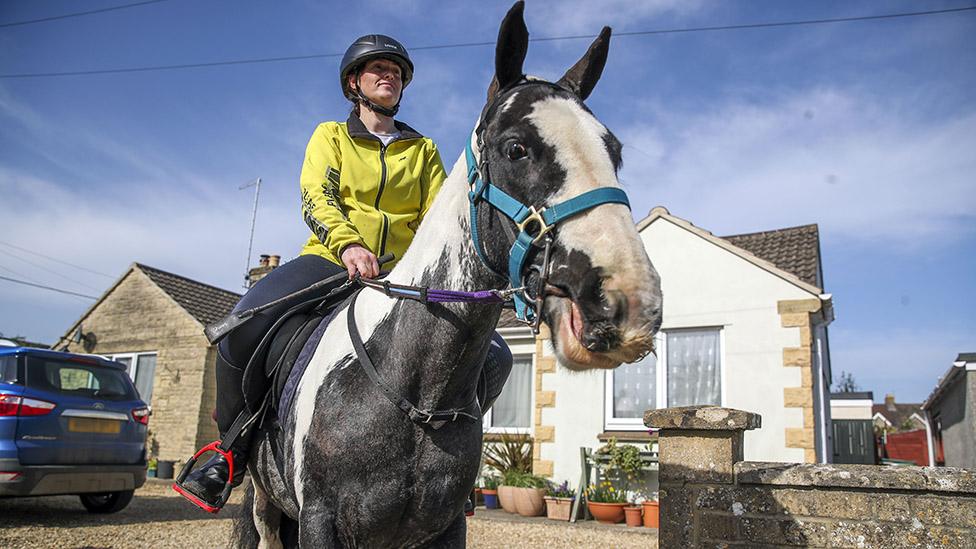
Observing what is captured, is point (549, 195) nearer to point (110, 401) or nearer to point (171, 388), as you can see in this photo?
point (110, 401)

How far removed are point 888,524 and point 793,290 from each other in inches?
316

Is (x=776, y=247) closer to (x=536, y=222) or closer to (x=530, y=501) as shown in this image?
(x=530, y=501)

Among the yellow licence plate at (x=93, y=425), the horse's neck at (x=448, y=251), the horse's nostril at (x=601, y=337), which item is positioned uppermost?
the horse's neck at (x=448, y=251)

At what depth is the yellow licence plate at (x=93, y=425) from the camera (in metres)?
8.80

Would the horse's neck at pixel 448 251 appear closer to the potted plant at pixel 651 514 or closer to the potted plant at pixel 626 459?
the potted plant at pixel 651 514

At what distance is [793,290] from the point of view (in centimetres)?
1135

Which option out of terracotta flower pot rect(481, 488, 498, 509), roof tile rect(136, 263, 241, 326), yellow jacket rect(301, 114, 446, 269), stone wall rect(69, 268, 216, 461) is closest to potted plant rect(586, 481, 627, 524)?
terracotta flower pot rect(481, 488, 498, 509)

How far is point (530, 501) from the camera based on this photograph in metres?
11.7

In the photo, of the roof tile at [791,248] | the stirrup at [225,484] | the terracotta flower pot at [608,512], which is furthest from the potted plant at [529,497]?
the stirrup at [225,484]

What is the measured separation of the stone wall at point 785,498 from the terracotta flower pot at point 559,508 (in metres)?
7.05

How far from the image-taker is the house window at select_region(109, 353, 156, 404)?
65.2 feet

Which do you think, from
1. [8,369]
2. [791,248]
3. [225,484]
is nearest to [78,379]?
[8,369]

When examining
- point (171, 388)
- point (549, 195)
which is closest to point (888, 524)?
point (549, 195)

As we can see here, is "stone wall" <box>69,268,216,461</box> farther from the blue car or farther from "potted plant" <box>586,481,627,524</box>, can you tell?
"potted plant" <box>586,481,627,524</box>
